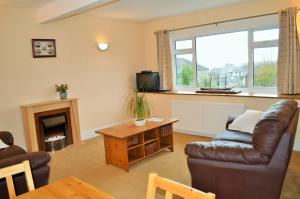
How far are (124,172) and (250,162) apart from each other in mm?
1747

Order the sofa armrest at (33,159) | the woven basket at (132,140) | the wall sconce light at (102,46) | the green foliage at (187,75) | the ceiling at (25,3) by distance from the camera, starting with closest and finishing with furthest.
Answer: the sofa armrest at (33,159), the woven basket at (132,140), the ceiling at (25,3), the wall sconce light at (102,46), the green foliage at (187,75)

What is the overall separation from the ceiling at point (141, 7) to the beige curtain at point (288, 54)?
89 cm

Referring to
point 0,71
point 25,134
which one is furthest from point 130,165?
point 0,71

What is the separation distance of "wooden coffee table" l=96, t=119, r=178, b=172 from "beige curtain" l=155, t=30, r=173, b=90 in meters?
1.80

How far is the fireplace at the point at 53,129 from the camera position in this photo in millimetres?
4233

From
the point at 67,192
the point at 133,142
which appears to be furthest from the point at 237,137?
the point at 67,192

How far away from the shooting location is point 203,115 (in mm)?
4758

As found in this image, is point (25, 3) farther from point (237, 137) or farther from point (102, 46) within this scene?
point (237, 137)

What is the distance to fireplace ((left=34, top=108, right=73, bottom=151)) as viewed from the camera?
4233mm

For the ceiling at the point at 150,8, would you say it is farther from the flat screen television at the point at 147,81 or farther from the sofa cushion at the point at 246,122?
the sofa cushion at the point at 246,122

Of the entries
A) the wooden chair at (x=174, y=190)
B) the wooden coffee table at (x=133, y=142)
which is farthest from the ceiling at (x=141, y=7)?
the wooden chair at (x=174, y=190)

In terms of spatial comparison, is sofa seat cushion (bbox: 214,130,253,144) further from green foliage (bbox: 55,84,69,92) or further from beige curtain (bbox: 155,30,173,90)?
green foliage (bbox: 55,84,69,92)

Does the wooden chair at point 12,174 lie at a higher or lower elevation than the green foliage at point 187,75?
lower

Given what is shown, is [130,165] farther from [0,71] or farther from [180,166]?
[0,71]
